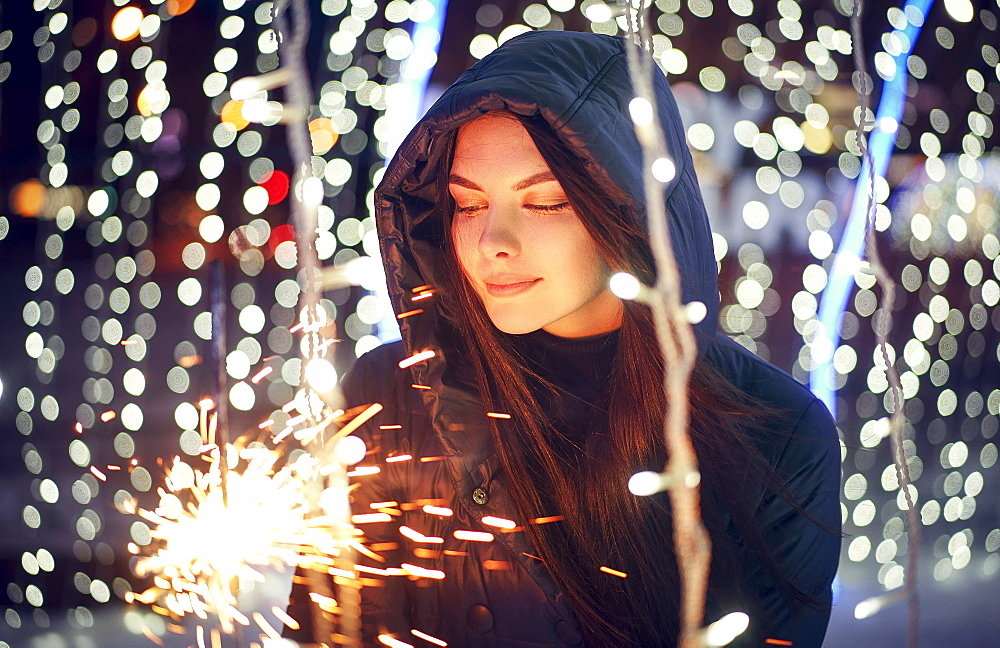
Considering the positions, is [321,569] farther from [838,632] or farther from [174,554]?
[838,632]

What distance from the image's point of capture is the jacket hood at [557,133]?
0.63m

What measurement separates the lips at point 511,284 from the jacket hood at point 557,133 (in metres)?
0.13

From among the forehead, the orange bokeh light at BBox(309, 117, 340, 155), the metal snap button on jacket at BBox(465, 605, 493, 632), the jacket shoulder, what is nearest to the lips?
the forehead

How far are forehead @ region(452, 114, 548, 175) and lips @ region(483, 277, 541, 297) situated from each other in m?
0.11

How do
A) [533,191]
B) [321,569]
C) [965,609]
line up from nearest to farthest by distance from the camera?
[533,191] < [321,569] < [965,609]

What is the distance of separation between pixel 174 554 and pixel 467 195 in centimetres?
76

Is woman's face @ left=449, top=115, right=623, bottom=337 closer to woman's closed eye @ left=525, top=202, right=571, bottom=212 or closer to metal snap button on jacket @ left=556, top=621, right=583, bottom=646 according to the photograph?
woman's closed eye @ left=525, top=202, right=571, bottom=212

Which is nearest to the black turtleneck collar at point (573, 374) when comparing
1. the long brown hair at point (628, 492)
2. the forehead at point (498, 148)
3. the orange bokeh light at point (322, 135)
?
the long brown hair at point (628, 492)

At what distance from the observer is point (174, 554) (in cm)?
103

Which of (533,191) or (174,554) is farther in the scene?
(174,554)

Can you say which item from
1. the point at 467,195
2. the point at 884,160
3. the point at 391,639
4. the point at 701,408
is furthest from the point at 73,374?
the point at 884,160

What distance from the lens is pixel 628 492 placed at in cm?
74

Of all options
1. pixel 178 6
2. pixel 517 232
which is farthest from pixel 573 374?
pixel 178 6

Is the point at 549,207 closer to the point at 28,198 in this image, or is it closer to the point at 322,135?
the point at 322,135
